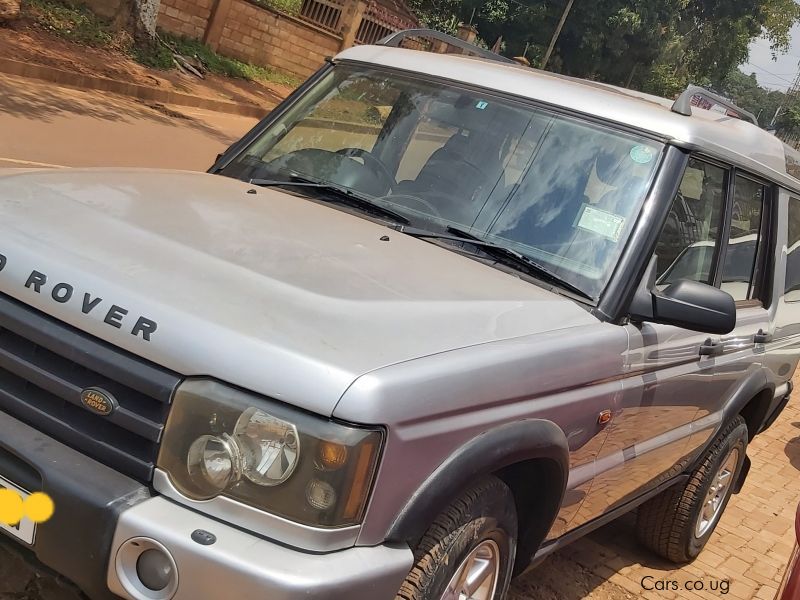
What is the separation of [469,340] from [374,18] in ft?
84.5

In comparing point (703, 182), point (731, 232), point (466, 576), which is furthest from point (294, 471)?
point (731, 232)

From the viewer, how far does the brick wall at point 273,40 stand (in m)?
20.8

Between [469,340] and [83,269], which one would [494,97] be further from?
[83,269]

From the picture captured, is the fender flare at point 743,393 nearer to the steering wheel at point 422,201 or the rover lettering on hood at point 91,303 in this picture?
the steering wheel at point 422,201

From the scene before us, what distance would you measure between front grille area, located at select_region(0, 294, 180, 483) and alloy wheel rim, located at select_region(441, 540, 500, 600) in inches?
37.1

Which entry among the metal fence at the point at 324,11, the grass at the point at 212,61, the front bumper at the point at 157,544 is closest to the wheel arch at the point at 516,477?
the front bumper at the point at 157,544

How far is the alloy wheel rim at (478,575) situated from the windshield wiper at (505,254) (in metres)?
0.93

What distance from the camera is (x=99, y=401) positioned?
2254 mm

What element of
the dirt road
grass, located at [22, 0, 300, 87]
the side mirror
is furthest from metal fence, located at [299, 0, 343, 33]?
the side mirror

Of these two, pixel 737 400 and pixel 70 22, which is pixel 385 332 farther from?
pixel 70 22

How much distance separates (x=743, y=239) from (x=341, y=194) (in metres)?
2.00

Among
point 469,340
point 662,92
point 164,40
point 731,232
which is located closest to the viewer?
point 469,340

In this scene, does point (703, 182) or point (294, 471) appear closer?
point (294, 471)

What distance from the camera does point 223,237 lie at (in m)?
2.78
